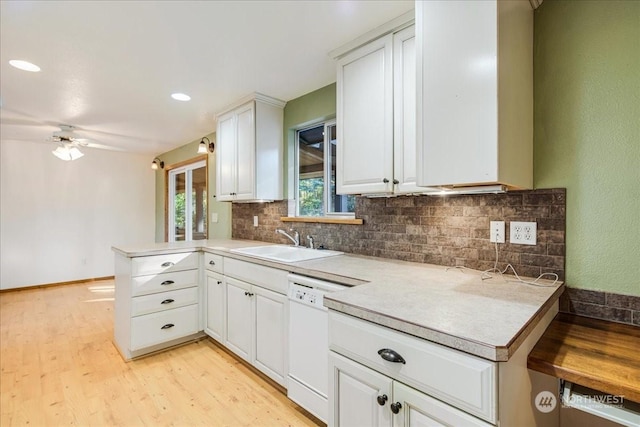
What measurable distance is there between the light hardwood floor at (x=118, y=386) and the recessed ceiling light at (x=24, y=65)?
2260 mm

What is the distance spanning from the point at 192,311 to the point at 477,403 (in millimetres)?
2588

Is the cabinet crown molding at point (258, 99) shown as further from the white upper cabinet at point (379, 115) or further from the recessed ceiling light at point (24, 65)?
the recessed ceiling light at point (24, 65)

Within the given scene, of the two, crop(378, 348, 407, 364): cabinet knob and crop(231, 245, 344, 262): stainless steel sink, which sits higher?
crop(231, 245, 344, 262): stainless steel sink

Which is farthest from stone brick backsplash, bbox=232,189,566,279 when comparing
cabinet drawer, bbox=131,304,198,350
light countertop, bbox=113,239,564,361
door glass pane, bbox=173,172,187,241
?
door glass pane, bbox=173,172,187,241

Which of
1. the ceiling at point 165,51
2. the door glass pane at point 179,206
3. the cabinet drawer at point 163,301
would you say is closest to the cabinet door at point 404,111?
the ceiling at point 165,51

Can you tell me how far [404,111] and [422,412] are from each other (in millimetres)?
1368

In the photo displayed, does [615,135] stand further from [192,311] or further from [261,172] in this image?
[192,311]

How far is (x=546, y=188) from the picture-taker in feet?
4.66

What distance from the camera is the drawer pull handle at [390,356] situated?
979 millimetres

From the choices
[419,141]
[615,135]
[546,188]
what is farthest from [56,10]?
[615,135]

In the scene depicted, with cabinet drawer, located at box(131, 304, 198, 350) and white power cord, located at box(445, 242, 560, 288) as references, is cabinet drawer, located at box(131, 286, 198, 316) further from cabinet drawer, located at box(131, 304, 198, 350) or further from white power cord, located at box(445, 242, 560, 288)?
white power cord, located at box(445, 242, 560, 288)

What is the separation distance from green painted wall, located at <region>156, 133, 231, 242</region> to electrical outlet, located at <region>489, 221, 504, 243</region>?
295 cm

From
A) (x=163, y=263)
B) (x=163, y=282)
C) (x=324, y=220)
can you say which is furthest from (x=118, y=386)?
Answer: (x=324, y=220)

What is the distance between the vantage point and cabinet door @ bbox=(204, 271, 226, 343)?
2.58 metres
